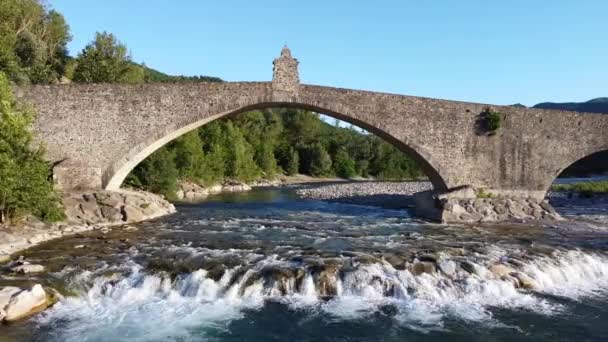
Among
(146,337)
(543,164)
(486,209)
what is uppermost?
(543,164)

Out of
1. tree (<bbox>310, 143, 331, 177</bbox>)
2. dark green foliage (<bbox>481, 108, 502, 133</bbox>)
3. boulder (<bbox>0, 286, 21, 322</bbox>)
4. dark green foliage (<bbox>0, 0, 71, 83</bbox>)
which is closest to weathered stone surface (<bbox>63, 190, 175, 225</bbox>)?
boulder (<bbox>0, 286, 21, 322</bbox>)

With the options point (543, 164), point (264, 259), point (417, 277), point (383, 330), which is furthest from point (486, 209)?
point (383, 330)

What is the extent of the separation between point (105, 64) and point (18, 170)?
16428 mm

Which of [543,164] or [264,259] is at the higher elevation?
[543,164]

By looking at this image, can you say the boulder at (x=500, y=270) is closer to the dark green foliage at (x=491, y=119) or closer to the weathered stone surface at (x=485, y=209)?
the weathered stone surface at (x=485, y=209)

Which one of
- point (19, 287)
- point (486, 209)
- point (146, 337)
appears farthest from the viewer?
point (486, 209)

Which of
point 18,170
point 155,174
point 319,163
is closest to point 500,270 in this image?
point 18,170

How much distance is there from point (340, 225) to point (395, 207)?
25.4ft

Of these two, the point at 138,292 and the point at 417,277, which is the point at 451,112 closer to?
the point at 417,277

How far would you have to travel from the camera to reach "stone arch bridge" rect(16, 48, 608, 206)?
1891 centimetres

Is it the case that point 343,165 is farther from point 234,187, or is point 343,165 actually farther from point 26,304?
point 26,304

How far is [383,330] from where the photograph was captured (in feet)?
27.9

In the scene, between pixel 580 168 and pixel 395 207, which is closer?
pixel 395 207

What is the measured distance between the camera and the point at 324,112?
20.5 meters
